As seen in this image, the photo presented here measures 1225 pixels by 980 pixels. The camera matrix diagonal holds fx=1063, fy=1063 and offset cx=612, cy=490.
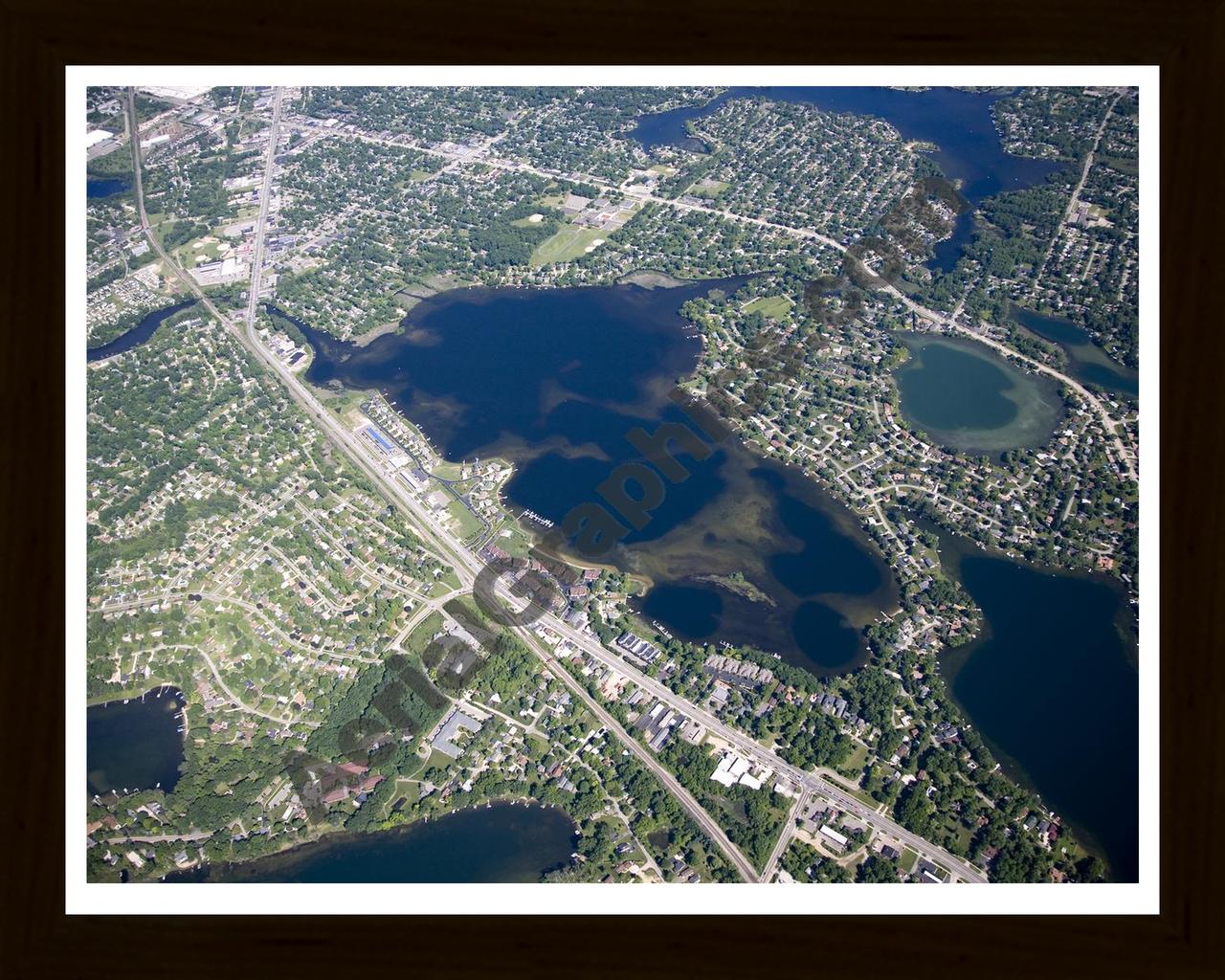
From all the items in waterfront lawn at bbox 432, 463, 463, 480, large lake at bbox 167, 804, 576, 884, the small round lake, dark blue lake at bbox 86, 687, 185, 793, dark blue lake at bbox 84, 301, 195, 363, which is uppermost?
dark blue lake at bbox 84, 301, 195, 363

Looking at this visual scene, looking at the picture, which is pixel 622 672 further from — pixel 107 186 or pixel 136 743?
pixel 107 186

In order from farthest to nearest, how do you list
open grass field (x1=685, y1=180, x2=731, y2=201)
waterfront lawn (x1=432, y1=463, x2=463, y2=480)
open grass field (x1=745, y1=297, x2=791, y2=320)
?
open grass field (x1=685, y1=180, x2=731, y2=201)
open grass field (x1=745, y1=297, x2=791, y2=320)
waterfront lawn (x1=432, y1=463, x2=463, y2=480)

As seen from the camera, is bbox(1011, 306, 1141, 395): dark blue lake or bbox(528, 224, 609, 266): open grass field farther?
bbox(528, 224, 609, 266): open grass field

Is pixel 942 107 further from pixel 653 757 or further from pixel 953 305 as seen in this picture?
pixel 653 757

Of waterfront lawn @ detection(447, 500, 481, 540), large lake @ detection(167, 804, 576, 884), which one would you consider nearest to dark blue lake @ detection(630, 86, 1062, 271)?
waterfront lawn @ detection(447, 500, 481, 540)

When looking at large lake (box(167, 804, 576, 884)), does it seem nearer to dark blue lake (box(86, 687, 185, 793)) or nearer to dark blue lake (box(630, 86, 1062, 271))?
dark blue lake (box(86, 687, 185, 793))

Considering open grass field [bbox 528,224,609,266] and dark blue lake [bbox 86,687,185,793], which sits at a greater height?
open grass field [bbox 528,224,609,266]

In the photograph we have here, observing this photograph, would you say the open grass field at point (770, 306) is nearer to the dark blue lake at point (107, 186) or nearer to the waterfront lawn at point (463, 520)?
the waterfront lawn at point (463, 520)
